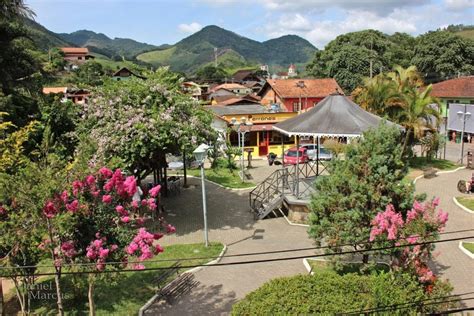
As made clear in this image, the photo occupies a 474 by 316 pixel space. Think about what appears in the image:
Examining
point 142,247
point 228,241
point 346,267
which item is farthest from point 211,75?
point 142,247

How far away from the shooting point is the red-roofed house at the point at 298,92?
4503 centimetres

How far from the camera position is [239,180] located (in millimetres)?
26906

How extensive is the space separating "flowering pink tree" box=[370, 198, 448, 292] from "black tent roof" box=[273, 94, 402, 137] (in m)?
7.29

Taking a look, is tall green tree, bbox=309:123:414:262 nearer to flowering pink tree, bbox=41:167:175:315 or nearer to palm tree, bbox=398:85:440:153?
flowering pink tree, bbox=41:167:175:315

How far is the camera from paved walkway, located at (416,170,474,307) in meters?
13.0

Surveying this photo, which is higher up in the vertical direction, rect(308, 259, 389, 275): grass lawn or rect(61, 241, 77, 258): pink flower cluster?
rect(61, 241, 77, 258): pink flower cluster

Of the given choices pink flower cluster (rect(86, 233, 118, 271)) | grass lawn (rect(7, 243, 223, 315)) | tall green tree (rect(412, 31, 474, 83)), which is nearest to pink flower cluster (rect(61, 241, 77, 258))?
pink flower cluster (rect(86, 233, 118, 271))

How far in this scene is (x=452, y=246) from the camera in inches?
614

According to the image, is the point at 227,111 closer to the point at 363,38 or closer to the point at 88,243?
the point at 88,243

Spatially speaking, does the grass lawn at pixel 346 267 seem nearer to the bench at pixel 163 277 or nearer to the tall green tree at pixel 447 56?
the bench at pixel 163 277

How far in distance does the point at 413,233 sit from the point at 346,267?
3593 mm

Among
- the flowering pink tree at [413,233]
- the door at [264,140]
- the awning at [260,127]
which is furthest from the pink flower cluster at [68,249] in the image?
the door at [264,140]

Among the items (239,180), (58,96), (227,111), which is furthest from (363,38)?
(58,96)

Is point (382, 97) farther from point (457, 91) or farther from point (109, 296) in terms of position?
point (109, 296)
